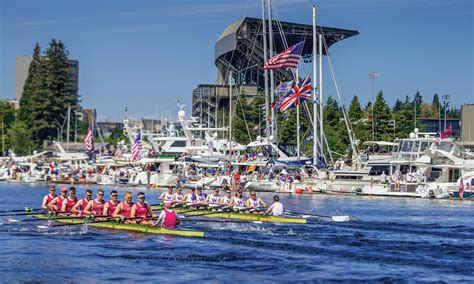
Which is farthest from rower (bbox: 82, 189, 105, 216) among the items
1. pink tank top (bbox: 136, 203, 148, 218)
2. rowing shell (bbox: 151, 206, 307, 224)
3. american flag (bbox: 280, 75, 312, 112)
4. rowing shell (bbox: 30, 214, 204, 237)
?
american flag (bbox: 280, 75, 312, 112)

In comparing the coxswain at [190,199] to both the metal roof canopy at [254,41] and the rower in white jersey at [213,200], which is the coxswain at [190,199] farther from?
the metal roof canopy at [254,41]

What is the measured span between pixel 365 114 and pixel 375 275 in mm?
86350

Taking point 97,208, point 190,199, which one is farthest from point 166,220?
point 190,199

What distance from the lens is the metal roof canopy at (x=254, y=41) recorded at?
11994cm

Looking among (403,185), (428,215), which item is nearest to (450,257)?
(428,215)

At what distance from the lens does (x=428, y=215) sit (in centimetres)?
5181

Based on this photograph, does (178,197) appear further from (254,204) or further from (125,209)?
(125,209)

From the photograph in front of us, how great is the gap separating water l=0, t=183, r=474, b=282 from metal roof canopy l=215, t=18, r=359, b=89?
246 ft

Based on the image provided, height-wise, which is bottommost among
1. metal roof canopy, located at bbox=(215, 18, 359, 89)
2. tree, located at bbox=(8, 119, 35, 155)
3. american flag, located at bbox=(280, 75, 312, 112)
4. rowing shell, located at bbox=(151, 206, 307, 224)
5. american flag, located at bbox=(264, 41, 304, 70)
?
rowing shell, located at bbox=(151, 206, 307, 224)

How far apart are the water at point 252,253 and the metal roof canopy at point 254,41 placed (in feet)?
246

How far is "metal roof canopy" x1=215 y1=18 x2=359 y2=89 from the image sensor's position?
119938mm

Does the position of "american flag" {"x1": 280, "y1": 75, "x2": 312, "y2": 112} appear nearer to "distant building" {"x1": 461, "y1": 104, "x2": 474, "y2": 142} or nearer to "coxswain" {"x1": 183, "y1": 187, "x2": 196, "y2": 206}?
"coxswain" {"x1": 183, "y1": 187, "x2": 196, "y2": 206}

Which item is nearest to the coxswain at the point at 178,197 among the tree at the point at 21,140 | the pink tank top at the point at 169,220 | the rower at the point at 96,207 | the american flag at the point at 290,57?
the rower at the point at 96,207

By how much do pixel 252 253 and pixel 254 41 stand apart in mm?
85389
